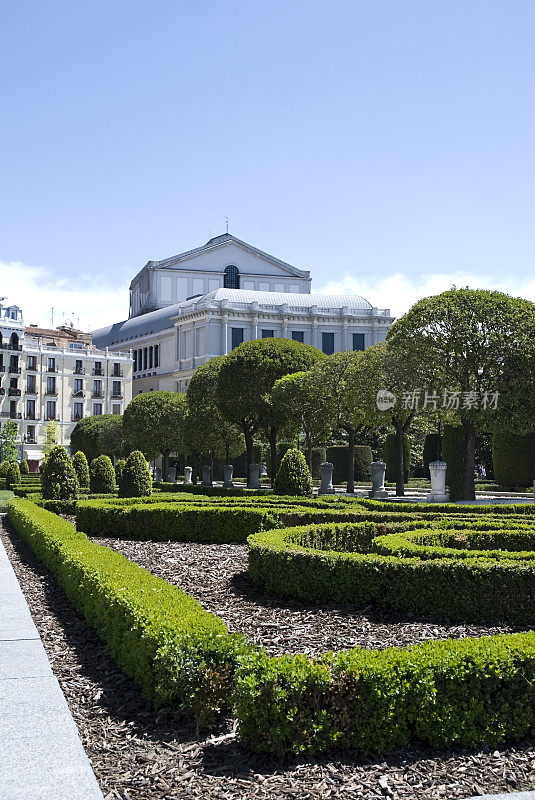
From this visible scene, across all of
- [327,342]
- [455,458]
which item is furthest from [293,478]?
[327,342]

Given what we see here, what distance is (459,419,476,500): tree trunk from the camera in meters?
29.3

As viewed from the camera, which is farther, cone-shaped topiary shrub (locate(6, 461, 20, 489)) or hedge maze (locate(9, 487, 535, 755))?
cone-shaped topiary shrub (locate(6, 461, 20, 489))

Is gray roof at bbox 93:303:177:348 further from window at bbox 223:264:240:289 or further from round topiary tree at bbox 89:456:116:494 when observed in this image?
round topiary tree at bbox 89:456:116:494

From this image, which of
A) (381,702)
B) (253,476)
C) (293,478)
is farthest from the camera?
(253,476)

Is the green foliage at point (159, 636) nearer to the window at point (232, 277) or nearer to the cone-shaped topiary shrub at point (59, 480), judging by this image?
the cone-shaped topiary shrub at point (59, 480)

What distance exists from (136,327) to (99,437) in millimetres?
38738

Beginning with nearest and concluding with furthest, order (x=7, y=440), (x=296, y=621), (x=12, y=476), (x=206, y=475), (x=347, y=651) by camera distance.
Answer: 1. (x=347, y=651)
2. (x=296, y=621)
3. (x=12, y=476)
4. (x=206, y=475)
5. (x=7, y=440)

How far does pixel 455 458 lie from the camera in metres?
34.2

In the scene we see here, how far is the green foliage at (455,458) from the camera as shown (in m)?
31.6

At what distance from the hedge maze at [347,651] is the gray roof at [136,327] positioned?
276ft

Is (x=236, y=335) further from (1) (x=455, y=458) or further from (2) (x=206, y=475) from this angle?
(1) (x=455, y=458)

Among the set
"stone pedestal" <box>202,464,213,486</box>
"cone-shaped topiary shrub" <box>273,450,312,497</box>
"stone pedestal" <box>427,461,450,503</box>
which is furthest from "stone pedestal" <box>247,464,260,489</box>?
"cone-shaped topiary shrub" <box>273,450,312,497</box>

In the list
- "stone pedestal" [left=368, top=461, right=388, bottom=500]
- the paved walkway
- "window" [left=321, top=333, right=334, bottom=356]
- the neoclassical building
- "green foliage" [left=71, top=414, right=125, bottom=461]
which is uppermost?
the neoclassical building

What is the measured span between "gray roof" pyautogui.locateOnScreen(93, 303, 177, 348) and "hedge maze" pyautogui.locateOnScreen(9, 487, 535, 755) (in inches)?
3313
